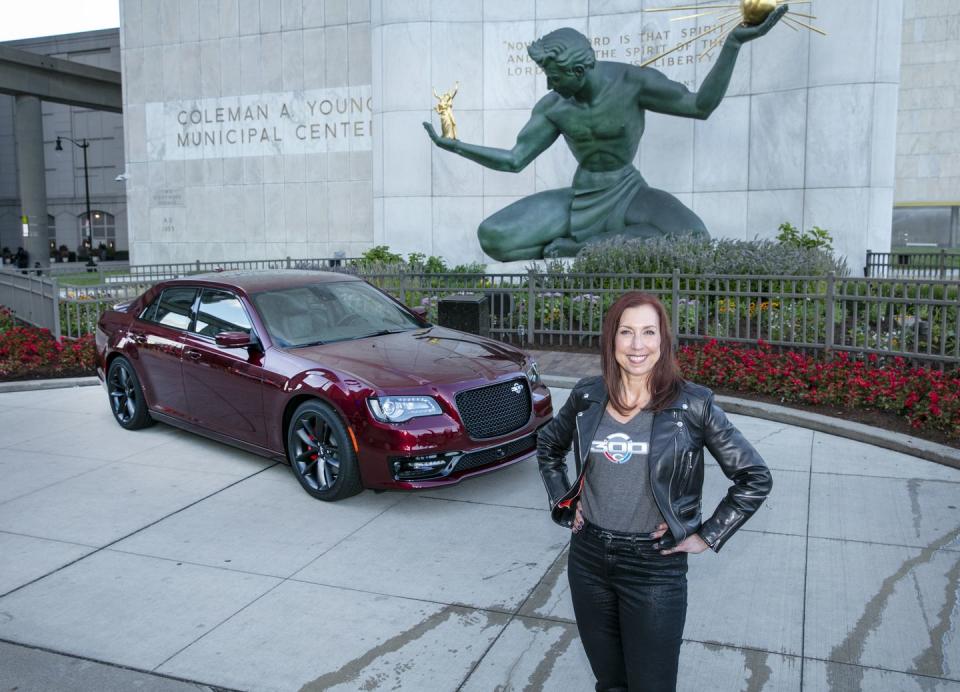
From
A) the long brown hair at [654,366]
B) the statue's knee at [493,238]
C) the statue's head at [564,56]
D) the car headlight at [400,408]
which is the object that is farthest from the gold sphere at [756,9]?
the long brown hair at [654,366]

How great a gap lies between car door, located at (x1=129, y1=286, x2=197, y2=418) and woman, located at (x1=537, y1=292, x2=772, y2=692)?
520cm

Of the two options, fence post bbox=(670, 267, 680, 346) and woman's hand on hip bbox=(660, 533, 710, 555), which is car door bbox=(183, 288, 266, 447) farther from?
fence post bbox=(670, 267, 680, 346)

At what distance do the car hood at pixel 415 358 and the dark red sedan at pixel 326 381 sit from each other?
0.05 feet

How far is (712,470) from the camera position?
6648 millimetres

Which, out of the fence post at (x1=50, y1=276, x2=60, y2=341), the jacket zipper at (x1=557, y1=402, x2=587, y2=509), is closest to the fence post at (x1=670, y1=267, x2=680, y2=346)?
the jacket zipper at (x1=557, y1=402, x2=587, y2=509)

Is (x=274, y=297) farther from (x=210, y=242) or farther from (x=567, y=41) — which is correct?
(x=210, y=242)

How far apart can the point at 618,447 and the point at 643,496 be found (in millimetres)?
170

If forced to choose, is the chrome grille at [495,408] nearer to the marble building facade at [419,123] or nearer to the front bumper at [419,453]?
the front bumper at [419,453]

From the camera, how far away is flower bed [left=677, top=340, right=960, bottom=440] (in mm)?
7375

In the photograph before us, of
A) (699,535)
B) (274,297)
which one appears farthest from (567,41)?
(699,535)

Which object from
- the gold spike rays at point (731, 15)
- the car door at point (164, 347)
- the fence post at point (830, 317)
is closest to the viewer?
the car door at point (164, 347)

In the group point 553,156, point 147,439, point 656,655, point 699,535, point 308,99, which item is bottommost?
point 147,439

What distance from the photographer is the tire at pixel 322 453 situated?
583cm

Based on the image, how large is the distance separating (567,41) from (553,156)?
7.21 meters
